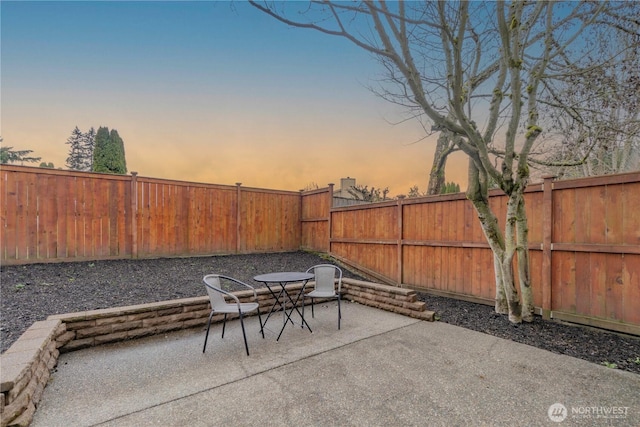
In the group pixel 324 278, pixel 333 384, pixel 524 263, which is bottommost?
pixel 333 384

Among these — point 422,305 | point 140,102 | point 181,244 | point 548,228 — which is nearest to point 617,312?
point 548,228

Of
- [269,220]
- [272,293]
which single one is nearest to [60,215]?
[269,220]

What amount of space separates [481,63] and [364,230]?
3.77 metres

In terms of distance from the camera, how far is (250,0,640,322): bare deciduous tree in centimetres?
296

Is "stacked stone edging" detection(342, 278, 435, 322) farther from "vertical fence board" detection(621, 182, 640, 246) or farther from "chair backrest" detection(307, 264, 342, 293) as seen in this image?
"vertical fence board" detection(621, 182, 640, 246)

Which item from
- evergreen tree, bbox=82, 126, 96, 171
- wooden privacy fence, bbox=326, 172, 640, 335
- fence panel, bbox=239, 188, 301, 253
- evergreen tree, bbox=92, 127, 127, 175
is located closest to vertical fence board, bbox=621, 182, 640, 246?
wooden privacy fence, bbox=326, 172, 640, 335

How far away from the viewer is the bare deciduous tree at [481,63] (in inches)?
116

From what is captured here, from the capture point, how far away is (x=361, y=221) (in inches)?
257

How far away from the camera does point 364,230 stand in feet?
21.2

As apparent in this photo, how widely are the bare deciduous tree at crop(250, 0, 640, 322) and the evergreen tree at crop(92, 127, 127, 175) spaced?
10.7m

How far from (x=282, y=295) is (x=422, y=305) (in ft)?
6.48

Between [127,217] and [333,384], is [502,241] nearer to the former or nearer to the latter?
[333,384]

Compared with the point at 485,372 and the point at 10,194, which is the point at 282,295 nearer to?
the point at 485,372

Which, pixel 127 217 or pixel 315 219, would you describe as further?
pixel 315 219
